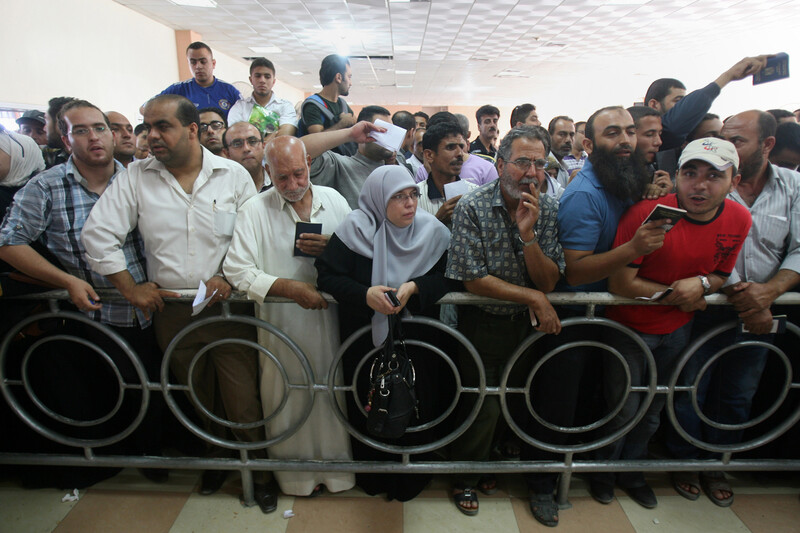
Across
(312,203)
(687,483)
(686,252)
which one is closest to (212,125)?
(312,203)

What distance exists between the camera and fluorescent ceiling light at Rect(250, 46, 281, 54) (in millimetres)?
10379

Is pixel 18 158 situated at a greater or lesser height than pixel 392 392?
greater

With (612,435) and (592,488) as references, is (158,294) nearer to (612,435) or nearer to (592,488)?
(612,435)

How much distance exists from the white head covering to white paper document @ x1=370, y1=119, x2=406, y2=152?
461 mm

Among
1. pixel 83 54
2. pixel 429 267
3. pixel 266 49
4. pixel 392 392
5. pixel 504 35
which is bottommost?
pixel 392 392

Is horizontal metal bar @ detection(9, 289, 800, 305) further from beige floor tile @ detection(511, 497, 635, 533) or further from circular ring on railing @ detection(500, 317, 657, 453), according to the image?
beige floor tile @ detection(511, 497, 635, 533)

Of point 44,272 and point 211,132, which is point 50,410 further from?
point 211,132

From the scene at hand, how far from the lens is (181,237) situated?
1.76m

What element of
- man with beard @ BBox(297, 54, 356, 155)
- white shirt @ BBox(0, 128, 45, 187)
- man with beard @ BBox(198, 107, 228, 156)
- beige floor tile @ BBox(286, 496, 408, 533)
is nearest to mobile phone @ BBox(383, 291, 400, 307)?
beige floor tile @ BBox(286, 496, 408, 533)

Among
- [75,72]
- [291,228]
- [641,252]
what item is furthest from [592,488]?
[75,72]

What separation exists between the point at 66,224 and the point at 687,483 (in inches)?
119

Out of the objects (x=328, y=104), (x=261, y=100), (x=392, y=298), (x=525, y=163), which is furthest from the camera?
(x=261, y=100)

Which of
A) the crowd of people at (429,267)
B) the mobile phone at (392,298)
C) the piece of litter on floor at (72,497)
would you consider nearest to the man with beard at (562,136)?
the crowd of people at (429,267)

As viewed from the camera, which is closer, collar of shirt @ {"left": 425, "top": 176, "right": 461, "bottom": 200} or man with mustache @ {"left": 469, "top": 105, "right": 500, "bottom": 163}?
collar of shirt @ {"left": 425, "top": 176, "right": 461, "bottom": 200}
